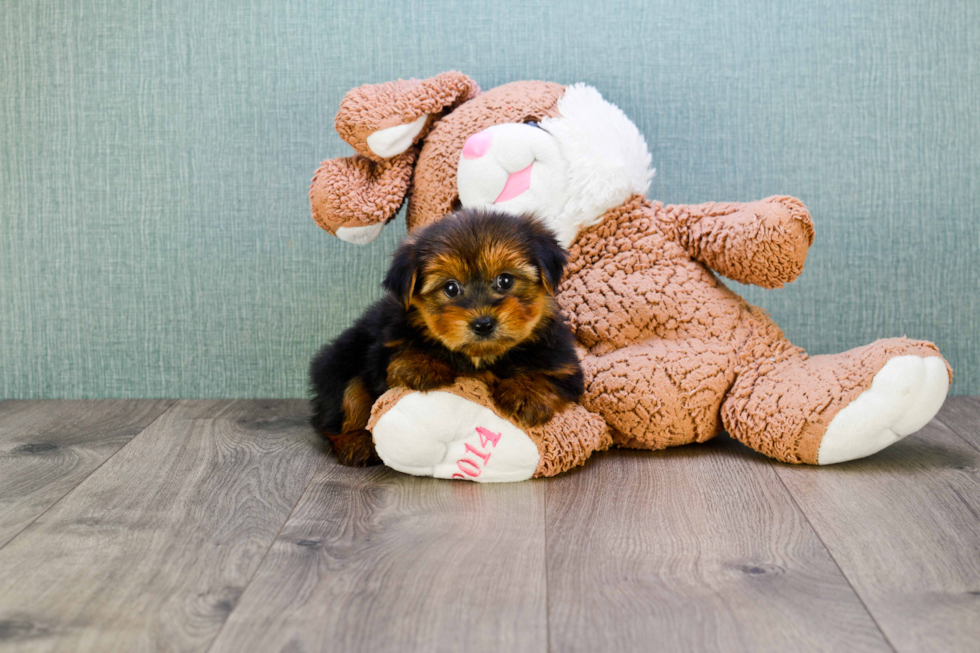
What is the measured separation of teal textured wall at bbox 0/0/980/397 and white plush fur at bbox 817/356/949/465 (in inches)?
32.7

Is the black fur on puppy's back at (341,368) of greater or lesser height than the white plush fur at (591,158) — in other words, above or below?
below

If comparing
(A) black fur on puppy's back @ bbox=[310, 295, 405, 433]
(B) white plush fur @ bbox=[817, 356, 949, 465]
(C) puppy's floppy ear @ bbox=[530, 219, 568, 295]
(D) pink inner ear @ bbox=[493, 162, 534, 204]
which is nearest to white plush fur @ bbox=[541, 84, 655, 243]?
(D) pink inner ear @ bbox=[493, 162, 534, 204]

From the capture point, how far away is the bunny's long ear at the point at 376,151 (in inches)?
82.5

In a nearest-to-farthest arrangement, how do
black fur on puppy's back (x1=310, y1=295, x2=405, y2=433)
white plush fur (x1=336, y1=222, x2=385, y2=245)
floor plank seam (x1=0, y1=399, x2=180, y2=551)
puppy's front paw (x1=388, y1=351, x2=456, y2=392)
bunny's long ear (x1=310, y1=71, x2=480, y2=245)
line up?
1. floor plank seam (x1=0, y1=399, x2=180, y2=551)
2. puppy's front paw (x1=388, y1=351, x2=456, y2=392)
3. black fur on puppy's back (x1=310, y1=295, x2=405, y2=433)
4. bunny's long ear (x1=310, y1=71, x2=480, y2=245)
5. white plush fur (x1=336, y1=222, x2=385, y2=245)

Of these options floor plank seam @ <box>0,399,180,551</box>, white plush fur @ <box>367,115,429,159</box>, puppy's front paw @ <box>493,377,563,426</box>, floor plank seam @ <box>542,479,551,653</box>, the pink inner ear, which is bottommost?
floor plank seam @ <box>0,399,180,551</box>

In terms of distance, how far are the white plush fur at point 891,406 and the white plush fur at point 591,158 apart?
2.44ft

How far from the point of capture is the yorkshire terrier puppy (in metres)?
1.68

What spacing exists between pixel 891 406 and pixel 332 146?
1.75m

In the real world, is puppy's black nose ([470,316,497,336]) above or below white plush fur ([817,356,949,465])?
above

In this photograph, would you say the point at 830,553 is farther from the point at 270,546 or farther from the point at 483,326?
the point at 270,546

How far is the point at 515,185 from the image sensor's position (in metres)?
2.06

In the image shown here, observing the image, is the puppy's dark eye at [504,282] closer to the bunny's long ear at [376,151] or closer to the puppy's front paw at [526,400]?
the puppy's front paw at [526,400]

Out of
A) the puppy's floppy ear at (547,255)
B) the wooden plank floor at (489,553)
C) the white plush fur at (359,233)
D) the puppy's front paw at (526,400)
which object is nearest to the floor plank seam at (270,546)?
the wooden plank floor at (489,553)

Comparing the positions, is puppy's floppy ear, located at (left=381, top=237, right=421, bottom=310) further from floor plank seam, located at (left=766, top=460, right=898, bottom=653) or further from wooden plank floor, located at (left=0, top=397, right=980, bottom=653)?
floor plank seam, located at (left=766, top=460, right=898, bottom=653)
